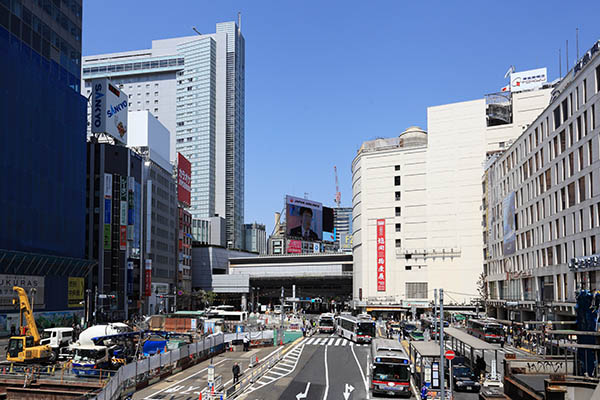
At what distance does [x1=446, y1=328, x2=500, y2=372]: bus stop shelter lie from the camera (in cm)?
3494

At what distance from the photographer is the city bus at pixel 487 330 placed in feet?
196

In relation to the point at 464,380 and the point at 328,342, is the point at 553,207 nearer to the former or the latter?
the point at 328,342

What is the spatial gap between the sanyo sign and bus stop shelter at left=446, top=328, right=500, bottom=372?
3011 inches

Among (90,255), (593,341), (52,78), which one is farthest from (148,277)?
(593,341)

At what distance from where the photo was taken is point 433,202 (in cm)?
11250

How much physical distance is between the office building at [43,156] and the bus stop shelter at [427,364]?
52.2m

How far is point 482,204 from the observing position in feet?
352

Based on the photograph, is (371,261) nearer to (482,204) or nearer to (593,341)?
(482,204)

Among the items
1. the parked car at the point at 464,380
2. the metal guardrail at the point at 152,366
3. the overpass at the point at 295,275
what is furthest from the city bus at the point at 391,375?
the overpass at the point at 295,275

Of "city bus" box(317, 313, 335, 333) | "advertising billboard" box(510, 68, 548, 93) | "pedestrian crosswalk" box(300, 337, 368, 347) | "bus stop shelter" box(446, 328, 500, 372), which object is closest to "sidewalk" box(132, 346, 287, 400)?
"pedestrian crosswalk" box(300, 337, 368, 347)

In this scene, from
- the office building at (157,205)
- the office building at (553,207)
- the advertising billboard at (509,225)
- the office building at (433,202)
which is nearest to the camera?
the office building at (553,207)

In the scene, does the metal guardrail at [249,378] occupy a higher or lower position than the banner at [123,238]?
lower

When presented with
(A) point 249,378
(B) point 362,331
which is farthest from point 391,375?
(B) point 362,331

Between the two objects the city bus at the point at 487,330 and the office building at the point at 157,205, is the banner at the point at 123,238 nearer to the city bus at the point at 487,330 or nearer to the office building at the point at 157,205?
the office building at the point at 157,205
